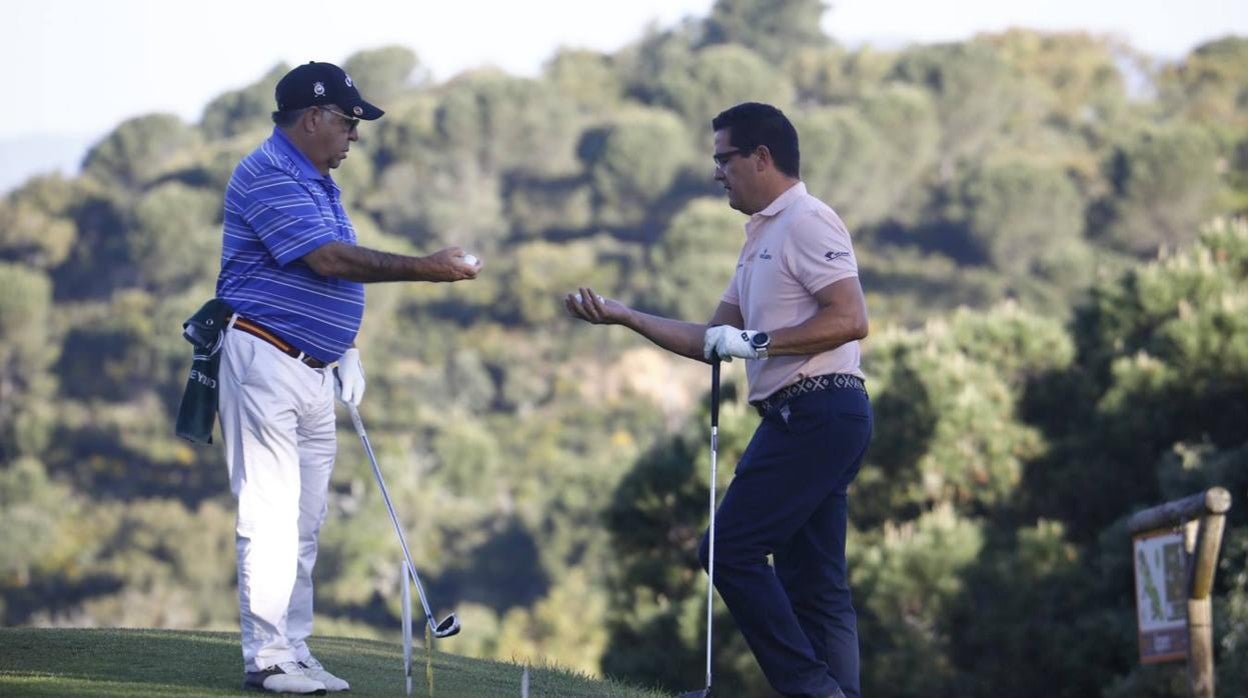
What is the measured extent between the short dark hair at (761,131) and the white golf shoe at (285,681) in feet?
8.44

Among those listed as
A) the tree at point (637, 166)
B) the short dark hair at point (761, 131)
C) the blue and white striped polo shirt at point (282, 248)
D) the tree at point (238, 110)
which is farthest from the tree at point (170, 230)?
the short dark hair at point (761, 131)

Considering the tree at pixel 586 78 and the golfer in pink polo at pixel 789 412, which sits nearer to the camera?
the golfer in pink polo at pixel 789 412

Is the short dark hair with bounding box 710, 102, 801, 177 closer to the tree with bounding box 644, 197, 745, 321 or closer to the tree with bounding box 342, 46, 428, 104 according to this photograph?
the tree with bounding box 644, 197, 745, 321

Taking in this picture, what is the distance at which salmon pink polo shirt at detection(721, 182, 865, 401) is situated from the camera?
7.28 metres

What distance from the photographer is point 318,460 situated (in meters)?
7.80

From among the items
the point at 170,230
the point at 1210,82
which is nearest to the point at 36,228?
the point at 170,230

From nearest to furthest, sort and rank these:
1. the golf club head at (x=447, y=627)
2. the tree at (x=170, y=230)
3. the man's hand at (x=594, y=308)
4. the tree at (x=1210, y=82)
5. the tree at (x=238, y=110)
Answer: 1. the golf club head at (x=447, y=627)
2. the man's hand at (x=594, y=308)
3. the tree at (x=170, y=230)
4. the tree at (x=1210, y=82)
5. the tree at (x=238, y=110)

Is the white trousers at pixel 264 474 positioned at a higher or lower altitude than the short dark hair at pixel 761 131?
lower

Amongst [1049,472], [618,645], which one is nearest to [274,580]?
[618,645]

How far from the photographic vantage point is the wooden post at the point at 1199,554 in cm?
915

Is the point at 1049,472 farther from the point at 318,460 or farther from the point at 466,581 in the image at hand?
the point at 466,581

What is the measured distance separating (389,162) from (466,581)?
127ft

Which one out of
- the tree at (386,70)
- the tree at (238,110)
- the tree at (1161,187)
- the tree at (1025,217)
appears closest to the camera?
the tree at (1161,187)

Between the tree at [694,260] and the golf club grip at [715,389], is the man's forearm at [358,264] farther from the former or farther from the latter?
the tree at [694,260]
